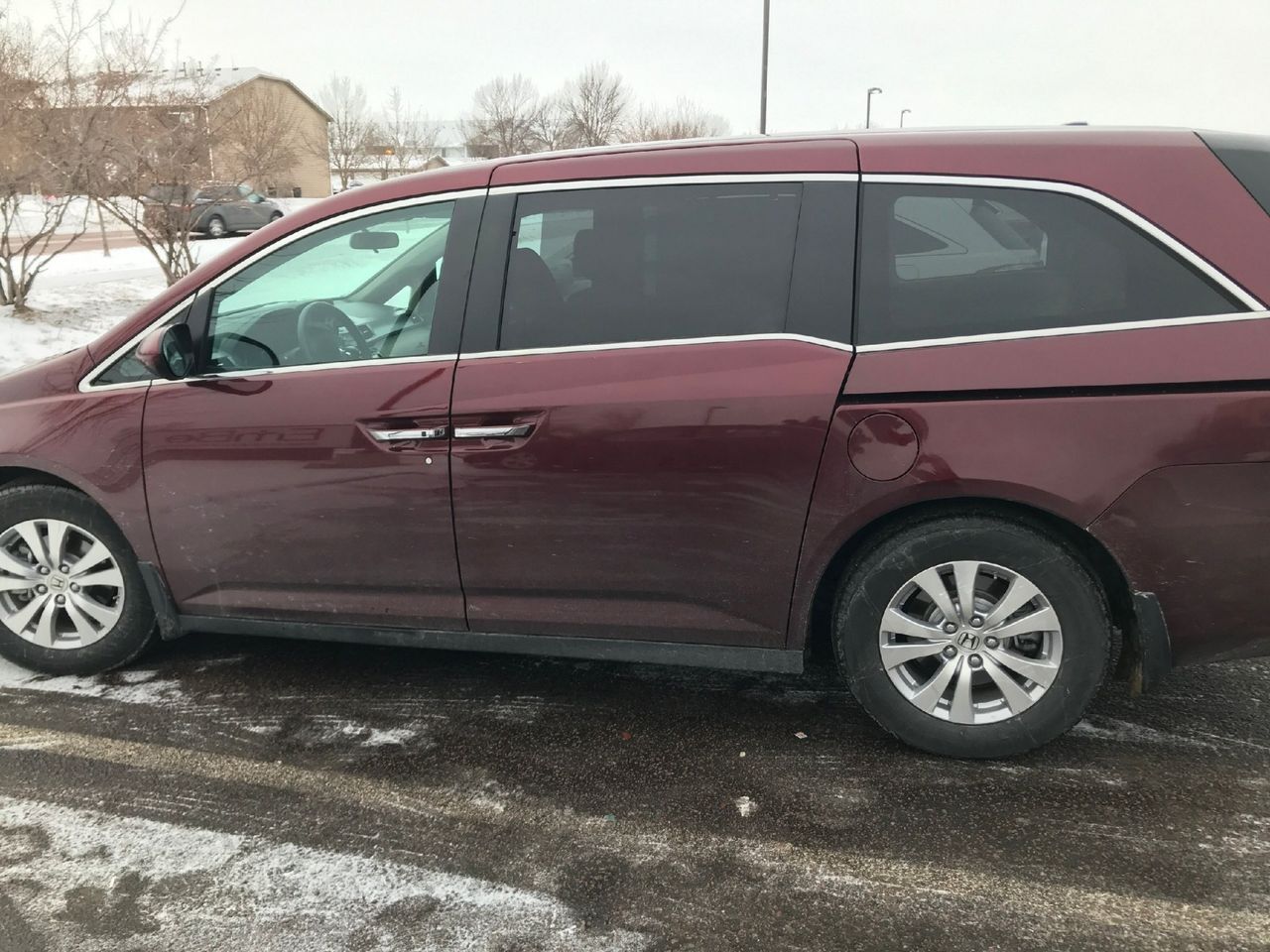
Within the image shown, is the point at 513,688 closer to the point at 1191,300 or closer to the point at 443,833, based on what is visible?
A: the point at 443,833

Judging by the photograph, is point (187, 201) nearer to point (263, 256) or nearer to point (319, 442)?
point (263, 256)

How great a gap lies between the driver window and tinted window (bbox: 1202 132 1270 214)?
2220 mm

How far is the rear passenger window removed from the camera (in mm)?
2566

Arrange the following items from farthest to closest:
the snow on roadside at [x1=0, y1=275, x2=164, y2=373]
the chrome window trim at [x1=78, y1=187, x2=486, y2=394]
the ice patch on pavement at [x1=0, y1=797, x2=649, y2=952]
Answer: the snow on roadside at [x1=0, y1=275, x2=164, y2=373] → the chrome window trim at [x1=78, y1=187, x2=486, y2=394] → the ice patch on pavement at [x1=0, y1=797, x2=649, y2=952]

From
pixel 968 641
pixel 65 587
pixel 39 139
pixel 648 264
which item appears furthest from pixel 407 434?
pixel 39 139

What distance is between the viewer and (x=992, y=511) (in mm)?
2740

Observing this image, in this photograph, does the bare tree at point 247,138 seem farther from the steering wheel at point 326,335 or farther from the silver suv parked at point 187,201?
the steering wheel at point 326,335

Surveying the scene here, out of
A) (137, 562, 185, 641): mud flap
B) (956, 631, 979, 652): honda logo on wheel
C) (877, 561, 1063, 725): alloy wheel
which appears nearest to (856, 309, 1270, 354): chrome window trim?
(877, 561, 1063, 725): alloy wheel

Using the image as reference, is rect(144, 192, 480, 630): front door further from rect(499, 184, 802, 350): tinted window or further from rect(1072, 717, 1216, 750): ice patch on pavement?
rect(1072, 717, 1216, 750): ice patch on pavement

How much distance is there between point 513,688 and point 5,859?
1551 mm

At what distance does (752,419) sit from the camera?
8.98ft

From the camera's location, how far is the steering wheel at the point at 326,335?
3146mm

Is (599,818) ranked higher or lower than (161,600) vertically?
lower

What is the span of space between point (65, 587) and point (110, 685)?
393 mm
